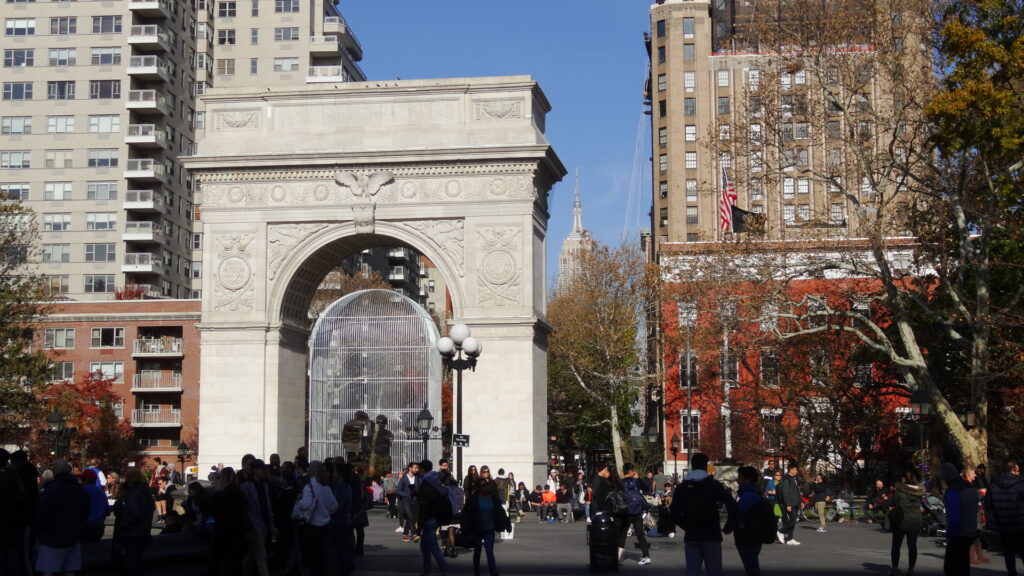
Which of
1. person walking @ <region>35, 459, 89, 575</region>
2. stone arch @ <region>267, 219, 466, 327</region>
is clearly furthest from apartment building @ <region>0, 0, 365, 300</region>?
person walking @ <region>35, 459, 89, 575</region>

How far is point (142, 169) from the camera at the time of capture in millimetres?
68250

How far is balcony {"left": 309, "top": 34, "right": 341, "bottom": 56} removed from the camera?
246ft

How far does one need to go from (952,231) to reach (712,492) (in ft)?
70.0

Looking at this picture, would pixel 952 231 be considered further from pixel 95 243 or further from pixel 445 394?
pixel 95 243

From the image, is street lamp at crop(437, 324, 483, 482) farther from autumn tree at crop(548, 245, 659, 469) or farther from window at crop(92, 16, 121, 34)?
window at crop(92, 16, 121, 34)

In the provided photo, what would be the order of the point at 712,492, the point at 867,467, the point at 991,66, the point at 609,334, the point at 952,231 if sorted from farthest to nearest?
the point at 609,334
the point at 867,467
the point at 952,231
the point at 991,66
the point at 712,492

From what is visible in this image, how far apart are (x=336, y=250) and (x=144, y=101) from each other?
116 ft

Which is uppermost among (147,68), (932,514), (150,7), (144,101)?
(150,7)

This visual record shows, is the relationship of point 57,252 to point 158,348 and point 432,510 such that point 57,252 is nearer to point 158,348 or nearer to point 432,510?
point 158,348

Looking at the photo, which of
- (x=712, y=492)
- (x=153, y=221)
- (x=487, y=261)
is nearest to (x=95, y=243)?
(x=153, y=221)

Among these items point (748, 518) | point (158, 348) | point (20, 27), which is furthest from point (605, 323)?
point (748, 518)

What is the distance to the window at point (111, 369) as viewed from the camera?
63.2 meters

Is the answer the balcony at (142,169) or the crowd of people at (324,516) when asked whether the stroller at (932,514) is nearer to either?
the crowd of people at (324,516)

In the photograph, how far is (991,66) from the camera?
24828 millimetres
